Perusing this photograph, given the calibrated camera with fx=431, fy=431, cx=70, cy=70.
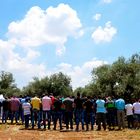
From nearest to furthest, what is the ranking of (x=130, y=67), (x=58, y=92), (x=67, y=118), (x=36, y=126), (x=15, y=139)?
(x=15, y=139)
(x=67, y=118)
(x=36, y=126)
(x=130, y=67)
(x=58, y=92)

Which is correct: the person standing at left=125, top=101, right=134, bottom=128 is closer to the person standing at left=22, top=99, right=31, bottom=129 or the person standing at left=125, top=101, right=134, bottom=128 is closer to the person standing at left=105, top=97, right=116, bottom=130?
the person standing at left=105, top=97, right=116, bottom=130

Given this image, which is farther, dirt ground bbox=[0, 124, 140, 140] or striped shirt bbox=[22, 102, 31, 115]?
striped shirt bbox=[22, 102, 31, 115]

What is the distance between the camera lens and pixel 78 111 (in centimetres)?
2909

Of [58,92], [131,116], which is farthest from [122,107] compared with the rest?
[58,92]

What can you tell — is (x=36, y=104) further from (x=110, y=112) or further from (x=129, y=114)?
(x=129, y=114)

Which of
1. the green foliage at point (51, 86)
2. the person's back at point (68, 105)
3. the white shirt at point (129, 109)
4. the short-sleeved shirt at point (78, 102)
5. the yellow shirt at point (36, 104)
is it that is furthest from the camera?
the green foliage at point (51, 86)

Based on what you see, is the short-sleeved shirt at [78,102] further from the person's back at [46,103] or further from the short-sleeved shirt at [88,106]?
the person's back at [46,103]

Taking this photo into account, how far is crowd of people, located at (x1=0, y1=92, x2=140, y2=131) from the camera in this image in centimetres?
2903

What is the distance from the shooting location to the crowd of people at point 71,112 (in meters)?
29.0

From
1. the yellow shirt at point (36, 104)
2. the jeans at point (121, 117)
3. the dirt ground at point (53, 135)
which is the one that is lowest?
the dirt ground at point (53, 135)

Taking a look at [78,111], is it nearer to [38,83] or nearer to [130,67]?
[130,67]

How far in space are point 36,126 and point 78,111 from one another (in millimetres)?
3674

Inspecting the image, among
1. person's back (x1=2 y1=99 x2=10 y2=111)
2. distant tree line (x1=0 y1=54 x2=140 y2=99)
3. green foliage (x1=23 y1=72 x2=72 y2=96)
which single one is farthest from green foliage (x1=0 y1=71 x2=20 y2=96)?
person's back (x1=2 y1=99 x2=10 y2=111)

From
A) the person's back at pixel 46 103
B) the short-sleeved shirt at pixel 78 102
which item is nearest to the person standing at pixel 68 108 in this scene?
the short-sleeved shirt at pixel 78 102
